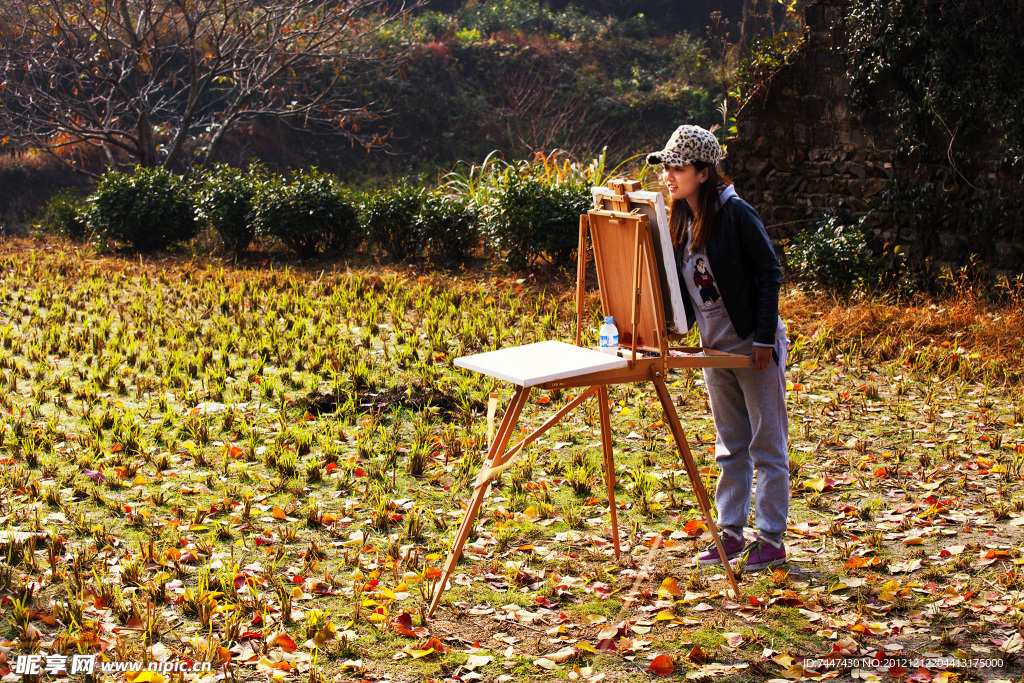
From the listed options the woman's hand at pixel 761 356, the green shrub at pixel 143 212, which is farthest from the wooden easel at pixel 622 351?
the green shrub at pixel 143 212

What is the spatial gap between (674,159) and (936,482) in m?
2.56

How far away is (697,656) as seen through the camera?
10.7 ft

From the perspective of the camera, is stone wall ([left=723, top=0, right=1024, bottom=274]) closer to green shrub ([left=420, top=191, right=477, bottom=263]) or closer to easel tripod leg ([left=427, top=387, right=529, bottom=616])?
green shrub ([left=420, top=191, right=477, bottom=263])

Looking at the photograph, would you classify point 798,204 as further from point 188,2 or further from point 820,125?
point 188,2

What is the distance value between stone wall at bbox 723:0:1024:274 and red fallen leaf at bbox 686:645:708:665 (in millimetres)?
6895

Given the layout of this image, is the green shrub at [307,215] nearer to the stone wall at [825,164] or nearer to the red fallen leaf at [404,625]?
the stone wall at [825,164]

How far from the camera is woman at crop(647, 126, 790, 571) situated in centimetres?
367

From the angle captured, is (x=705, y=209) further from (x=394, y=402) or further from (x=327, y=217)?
(x=327, y=217)

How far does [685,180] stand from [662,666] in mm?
1889

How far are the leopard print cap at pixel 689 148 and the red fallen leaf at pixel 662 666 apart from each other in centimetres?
190

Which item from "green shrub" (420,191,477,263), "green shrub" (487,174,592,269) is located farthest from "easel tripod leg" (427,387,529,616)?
"green shrub" (420,191,477,263)

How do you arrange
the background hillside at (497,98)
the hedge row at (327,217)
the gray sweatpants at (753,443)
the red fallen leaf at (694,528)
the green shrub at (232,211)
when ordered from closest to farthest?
the gray sweatpants at (753,443), the red fallen leaf at (694,528), the hedge row at (327,217), the green shrub at (232,211), the background hillside at (497,98)

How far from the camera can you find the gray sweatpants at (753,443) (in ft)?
12.5

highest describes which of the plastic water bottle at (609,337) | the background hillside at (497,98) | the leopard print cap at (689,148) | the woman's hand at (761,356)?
the background hillside at (497,98)
